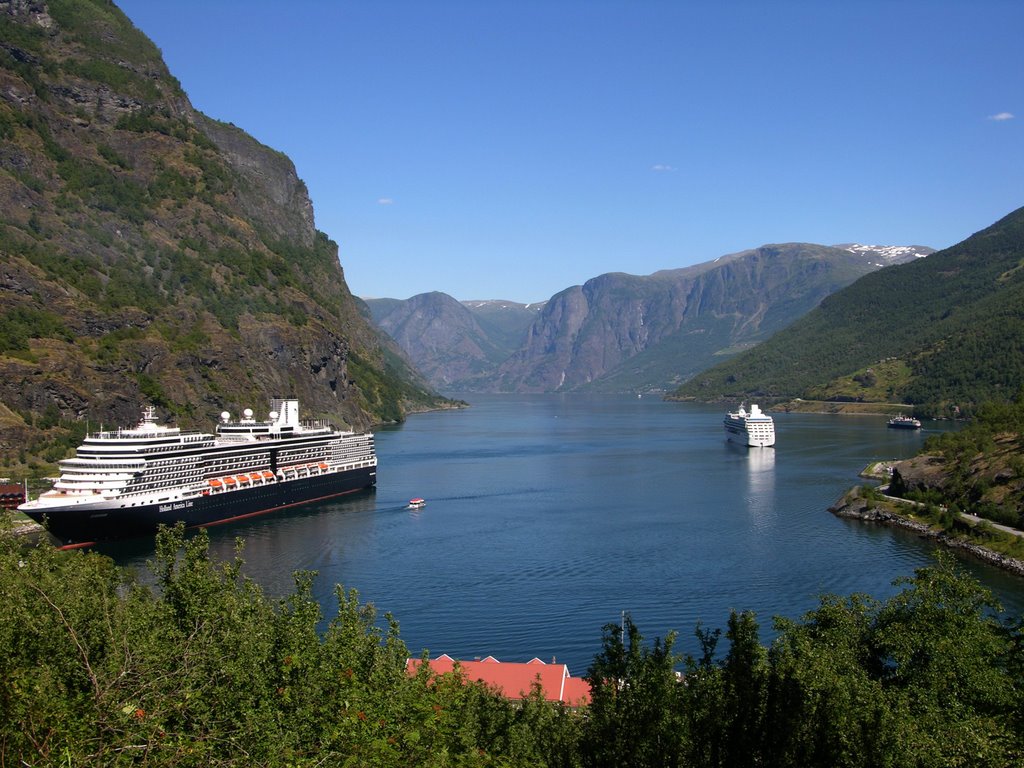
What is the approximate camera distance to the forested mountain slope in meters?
90.0

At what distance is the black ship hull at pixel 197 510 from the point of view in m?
56.3

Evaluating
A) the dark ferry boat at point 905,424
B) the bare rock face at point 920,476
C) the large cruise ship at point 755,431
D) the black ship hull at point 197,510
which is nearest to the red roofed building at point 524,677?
the black ship hull at point 197,510

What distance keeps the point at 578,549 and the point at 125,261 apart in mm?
87931

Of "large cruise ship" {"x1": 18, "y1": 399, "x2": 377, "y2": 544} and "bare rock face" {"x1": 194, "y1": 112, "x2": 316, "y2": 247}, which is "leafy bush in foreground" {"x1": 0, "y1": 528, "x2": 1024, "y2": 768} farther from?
"bare rock face" {"x1": 194, "y1": 112, "x2": 316, "y2": 247}

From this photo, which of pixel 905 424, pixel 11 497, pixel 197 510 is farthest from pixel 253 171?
pixel 197 510

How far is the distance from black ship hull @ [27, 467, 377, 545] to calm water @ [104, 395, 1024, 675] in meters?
1.73

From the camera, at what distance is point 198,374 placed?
4227 inches

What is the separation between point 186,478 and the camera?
64.4 m

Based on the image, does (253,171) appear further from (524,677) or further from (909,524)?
(524,677)

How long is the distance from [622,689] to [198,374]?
9670cm

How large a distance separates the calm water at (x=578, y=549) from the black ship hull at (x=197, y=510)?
173 centimetres

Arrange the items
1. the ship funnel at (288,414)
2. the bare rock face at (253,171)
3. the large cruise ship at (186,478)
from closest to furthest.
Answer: the large cruise ship at (186,478)
the ship funnel at (288,414)
the bare rock face at (253,171)

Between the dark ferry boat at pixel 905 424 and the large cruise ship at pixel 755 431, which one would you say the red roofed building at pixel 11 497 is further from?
the dark ferry boat at pixel 905 424

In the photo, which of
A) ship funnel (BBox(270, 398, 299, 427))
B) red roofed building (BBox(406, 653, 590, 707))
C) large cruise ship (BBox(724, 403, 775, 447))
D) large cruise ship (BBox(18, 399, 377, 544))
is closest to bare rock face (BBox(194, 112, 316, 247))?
ship funnel (BBox(270, 398, 299, 427))
